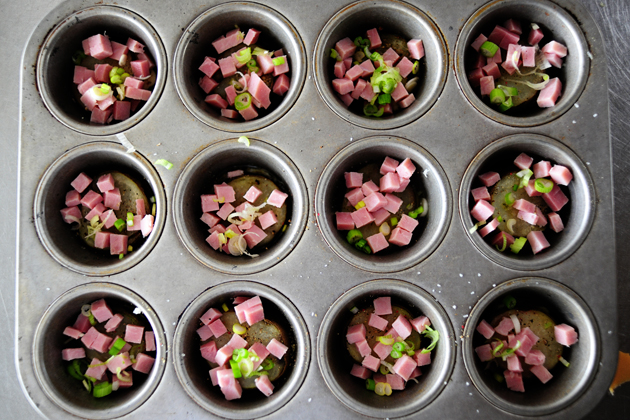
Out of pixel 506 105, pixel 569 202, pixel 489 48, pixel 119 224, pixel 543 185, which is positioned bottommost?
pixel 569 202

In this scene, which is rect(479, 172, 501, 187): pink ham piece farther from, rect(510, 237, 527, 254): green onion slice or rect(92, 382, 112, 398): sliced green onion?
rect(92, 382, 112, 398): sliced green onion

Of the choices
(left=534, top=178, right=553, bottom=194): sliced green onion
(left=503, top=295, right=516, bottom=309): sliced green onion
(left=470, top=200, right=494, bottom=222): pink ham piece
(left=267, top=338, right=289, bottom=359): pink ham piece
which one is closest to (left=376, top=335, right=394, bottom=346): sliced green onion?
(left=267, top=338, right=289, bottom=359): pink ham piece

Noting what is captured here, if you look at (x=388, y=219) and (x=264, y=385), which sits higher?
(x=388, y=219)

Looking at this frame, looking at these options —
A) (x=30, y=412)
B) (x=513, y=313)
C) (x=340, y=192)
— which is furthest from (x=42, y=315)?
(x=513, y=313)

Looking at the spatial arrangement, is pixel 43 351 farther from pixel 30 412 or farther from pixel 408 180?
pixel 408 180

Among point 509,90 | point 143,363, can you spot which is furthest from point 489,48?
point 143,363

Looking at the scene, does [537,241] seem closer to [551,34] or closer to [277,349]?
[551,34]
